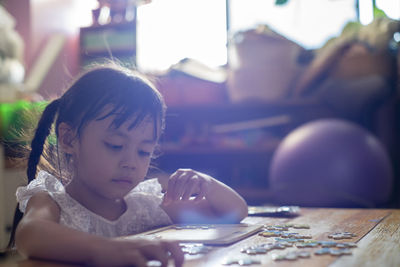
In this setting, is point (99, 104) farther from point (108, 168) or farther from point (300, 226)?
point (300, 226)

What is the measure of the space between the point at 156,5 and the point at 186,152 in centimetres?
105

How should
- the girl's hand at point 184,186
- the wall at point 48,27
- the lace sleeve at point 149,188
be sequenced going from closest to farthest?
the girl's hand at point 184,186 < the lace sleeve at point 149,188 < the wall at point 48,27

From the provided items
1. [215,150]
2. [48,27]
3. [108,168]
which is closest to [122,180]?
[108,168]

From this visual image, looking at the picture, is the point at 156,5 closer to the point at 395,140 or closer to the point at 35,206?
the point at 395,140

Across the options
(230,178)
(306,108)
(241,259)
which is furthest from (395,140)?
(241,259)

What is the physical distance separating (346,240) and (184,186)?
0.30 meters

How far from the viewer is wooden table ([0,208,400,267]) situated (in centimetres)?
54

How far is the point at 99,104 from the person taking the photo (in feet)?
2.76

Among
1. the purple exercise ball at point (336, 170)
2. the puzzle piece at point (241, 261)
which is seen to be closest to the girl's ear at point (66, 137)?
the puzzle piece at point (241, 261)

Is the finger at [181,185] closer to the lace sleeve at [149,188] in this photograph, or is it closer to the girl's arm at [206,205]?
the girl's arm at [206,205]

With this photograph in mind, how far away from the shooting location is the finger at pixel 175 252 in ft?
1.73

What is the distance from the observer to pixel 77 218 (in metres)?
0.80

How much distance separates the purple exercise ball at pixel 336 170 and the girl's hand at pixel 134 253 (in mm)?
1633

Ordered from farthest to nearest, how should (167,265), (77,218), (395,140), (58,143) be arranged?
(395,140)
(58,143)
(77,218)
(167,265)
